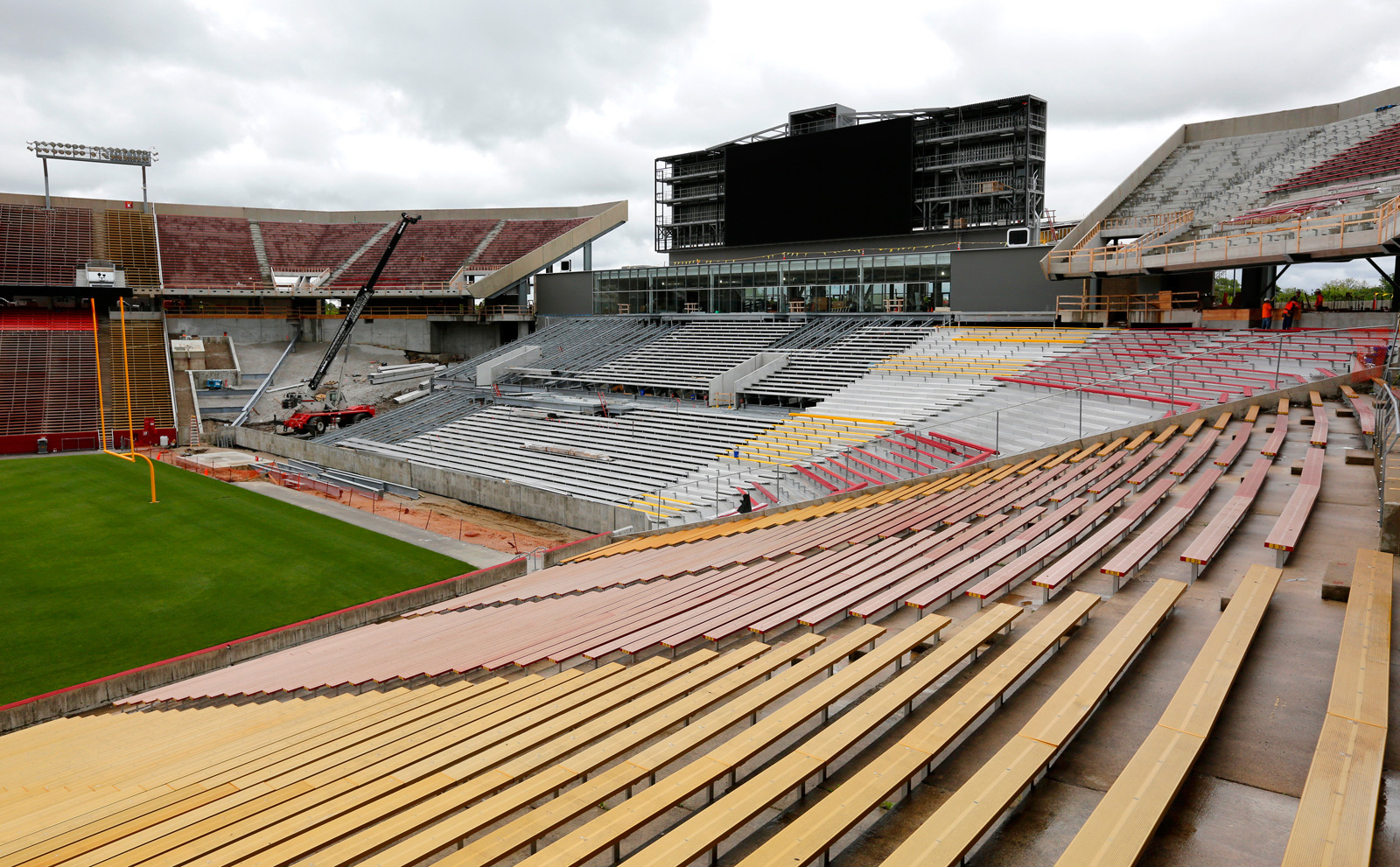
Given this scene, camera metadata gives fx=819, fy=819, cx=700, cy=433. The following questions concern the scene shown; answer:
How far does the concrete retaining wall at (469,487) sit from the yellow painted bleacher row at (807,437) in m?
4.50

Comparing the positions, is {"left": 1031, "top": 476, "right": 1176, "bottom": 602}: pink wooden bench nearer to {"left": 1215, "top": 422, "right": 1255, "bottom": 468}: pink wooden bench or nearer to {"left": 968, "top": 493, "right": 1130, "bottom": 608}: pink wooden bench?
{"left": 968, "top": 493, "right": 1130, "bottom": 608}: pink wooden bench

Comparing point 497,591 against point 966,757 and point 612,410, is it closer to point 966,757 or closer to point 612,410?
point 966,757

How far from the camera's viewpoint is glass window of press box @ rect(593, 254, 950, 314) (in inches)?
1388

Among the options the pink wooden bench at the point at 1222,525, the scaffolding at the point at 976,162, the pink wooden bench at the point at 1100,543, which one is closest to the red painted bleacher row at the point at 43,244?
the scaffolding at the point at 976,162

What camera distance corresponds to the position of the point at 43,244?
155 ft

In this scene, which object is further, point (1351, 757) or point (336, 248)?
point (336, 248)

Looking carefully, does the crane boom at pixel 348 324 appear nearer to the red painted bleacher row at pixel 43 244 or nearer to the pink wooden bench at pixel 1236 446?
the red painted bleacher row at pixel 43 244

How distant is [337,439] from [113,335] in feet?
64.3

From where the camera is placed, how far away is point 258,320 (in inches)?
1914

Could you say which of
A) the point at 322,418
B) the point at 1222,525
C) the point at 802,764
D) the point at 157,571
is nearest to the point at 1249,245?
the point at 1222,525

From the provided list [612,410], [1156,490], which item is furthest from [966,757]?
[612,410]

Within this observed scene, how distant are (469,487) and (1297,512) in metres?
22.9

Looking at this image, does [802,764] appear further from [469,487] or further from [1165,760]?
[469,487]

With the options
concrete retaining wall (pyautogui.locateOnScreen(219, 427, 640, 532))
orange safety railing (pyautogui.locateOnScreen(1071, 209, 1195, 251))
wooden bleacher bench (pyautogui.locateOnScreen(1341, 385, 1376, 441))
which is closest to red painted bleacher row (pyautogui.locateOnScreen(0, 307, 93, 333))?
concrete retaining wall (pyautogui.locateOnScreen(219, 427, 640, 532))
